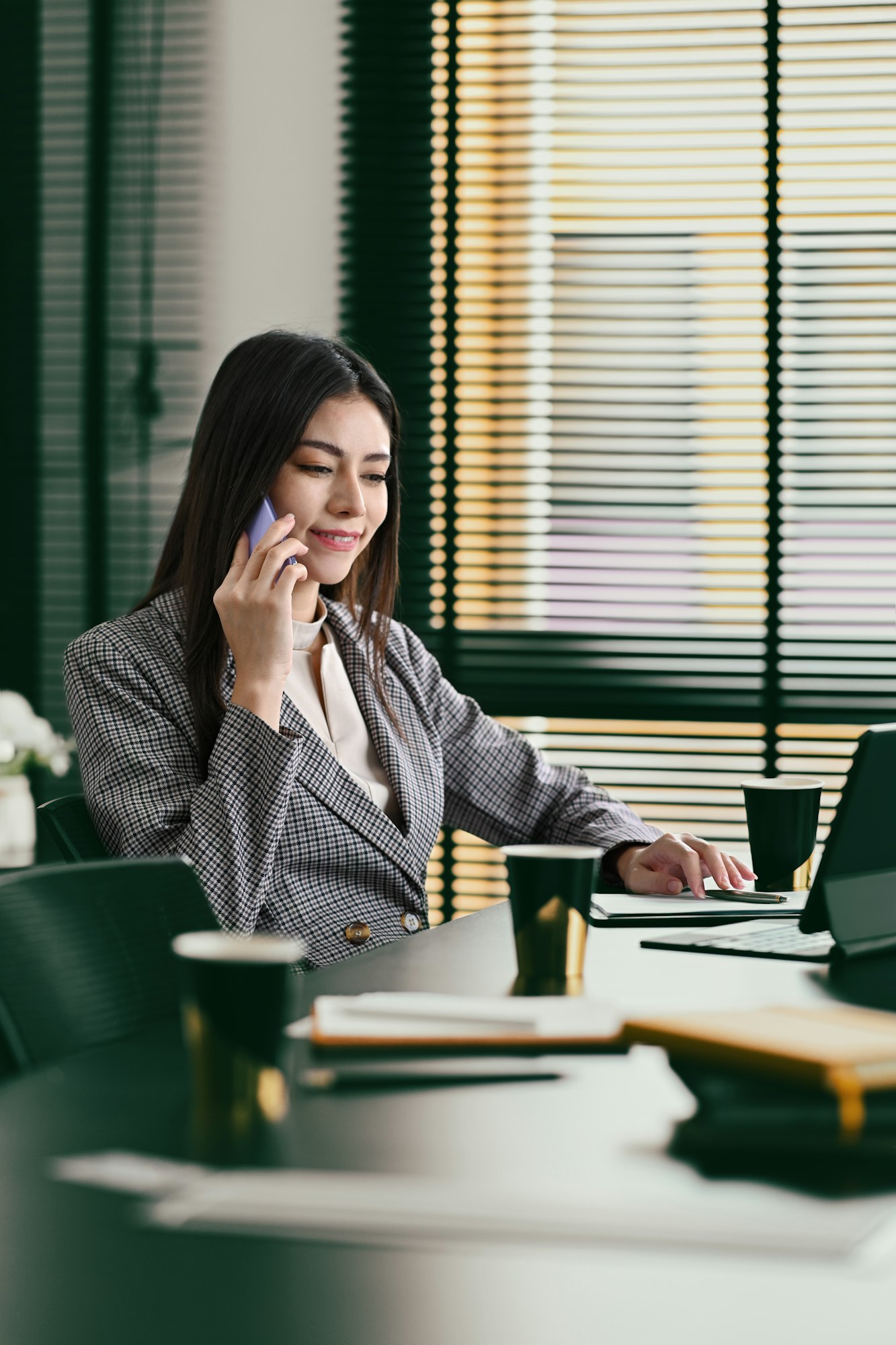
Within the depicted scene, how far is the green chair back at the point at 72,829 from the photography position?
5.44 feet

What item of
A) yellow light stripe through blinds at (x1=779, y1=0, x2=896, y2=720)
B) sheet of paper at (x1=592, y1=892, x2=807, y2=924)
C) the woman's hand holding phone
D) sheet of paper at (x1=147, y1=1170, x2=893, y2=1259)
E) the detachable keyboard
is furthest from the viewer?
yellow light stripe through blinds at (x1=779, y1=0, x2=896, y2=720)

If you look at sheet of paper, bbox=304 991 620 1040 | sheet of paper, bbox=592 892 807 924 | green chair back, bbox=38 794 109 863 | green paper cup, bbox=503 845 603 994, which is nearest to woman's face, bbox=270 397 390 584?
green chair back, bbox=38 794 109 863

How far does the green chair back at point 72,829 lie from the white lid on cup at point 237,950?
0.85 metres

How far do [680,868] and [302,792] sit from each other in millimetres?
480

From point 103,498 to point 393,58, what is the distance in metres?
1.22

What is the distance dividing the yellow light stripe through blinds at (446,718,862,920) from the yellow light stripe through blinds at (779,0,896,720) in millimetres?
138

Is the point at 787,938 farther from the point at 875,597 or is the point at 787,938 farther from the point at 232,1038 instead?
the point at 875,597

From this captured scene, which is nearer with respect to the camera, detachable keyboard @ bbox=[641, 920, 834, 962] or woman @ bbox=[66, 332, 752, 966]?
detachable keyboard @ bbox=[641, 920, 834, 962]

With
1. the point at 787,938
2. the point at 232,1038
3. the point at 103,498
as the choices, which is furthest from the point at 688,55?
the point at 232,1038

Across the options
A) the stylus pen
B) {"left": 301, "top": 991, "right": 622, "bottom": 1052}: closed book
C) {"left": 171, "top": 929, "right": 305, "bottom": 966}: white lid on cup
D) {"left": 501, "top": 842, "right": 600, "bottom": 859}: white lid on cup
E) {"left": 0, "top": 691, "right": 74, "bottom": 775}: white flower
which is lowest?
{"left": 0, "top": 691, "right": 74, "bottom": 775}: white flower

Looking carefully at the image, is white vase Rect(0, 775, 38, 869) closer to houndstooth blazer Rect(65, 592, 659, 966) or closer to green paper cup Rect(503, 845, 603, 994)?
houndstooth blazer Rect(65, 592, 659, 966)

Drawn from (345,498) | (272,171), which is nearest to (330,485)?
(345,498)

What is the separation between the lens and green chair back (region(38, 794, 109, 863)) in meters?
1.66

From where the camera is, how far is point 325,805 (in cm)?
186
